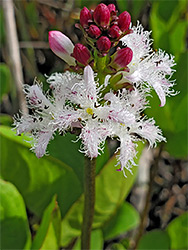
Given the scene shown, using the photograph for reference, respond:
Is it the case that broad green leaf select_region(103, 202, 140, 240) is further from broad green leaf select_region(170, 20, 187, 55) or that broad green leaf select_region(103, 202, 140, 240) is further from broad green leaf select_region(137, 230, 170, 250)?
broad green leaf select_region(170, 20, 187, 55)

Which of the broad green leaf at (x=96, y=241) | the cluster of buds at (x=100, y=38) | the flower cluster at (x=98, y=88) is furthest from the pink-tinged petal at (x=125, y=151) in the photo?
the broad green leaf at (x=96, y=241)

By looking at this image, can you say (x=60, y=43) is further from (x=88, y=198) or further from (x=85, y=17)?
(x=88, y=198)

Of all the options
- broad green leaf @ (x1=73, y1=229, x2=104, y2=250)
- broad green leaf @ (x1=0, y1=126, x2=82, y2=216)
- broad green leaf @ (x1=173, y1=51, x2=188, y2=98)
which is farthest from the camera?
broad green leaf @ (x1=173, y1=51, x2=188, y2=98)

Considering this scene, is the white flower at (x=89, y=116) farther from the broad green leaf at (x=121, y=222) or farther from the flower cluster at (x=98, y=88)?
the broad green leaf at (x=121, y=222)

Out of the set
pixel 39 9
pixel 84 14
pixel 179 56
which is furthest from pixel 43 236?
pixel 39 9

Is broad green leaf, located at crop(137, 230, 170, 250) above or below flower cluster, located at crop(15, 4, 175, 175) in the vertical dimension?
below

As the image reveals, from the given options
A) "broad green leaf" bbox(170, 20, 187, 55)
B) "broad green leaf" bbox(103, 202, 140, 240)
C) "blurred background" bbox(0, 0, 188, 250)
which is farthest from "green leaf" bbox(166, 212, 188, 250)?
"broad green leaf" bbox(170, 20, 187, 55)

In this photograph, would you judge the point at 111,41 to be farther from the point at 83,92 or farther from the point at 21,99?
the point at 21,99

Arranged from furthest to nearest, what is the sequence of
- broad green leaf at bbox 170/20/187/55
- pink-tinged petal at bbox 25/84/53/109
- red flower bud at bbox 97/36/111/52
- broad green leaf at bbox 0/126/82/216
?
1. broad green leaf at bbox 170/20/187/55
2. broad green leaf at bbox 0/126/82/216
3. pink-tinged petal at bbox 25/84/53/109
4. red flower bud at bbox 97/36/111/52
